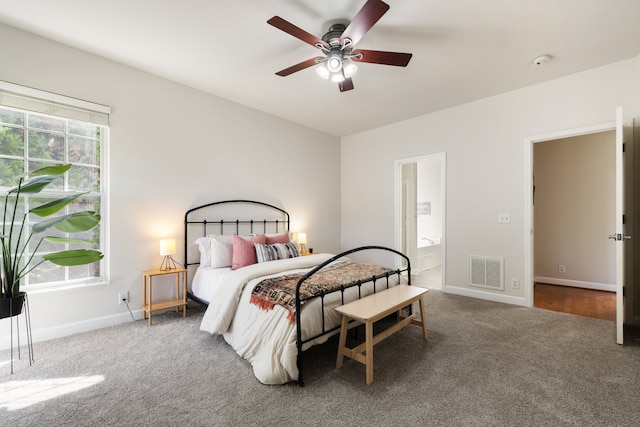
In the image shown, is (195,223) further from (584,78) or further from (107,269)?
(584,78)

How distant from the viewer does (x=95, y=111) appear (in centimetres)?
295

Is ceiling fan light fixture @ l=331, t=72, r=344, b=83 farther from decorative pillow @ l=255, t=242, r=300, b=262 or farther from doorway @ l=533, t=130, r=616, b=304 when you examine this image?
doorway @ l=533, t=130, r=616, b=304

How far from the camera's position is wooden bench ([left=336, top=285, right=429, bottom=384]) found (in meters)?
1.99

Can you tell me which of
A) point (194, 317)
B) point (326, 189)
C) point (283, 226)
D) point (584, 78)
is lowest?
point (194, 317)

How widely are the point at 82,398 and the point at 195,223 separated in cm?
211

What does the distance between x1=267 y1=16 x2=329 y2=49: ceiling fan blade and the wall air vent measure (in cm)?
337

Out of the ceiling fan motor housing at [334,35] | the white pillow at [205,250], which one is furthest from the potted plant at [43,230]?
the ceiling fan motor housing at [334,35]

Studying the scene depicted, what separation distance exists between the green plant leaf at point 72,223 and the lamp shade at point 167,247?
97 cm

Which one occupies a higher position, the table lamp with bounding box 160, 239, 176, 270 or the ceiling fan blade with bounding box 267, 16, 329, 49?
the ceiling fan blade with bounding box 267, 16, 329, 49

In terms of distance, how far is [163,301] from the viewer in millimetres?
3365

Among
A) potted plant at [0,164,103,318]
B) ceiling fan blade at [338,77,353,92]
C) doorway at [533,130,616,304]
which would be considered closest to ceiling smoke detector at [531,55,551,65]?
doorway at [533,130,616,304]

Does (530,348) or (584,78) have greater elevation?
(584,78)

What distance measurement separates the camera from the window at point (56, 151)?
8.39 ft

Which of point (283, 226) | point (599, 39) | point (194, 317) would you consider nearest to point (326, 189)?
point (283, 226)
